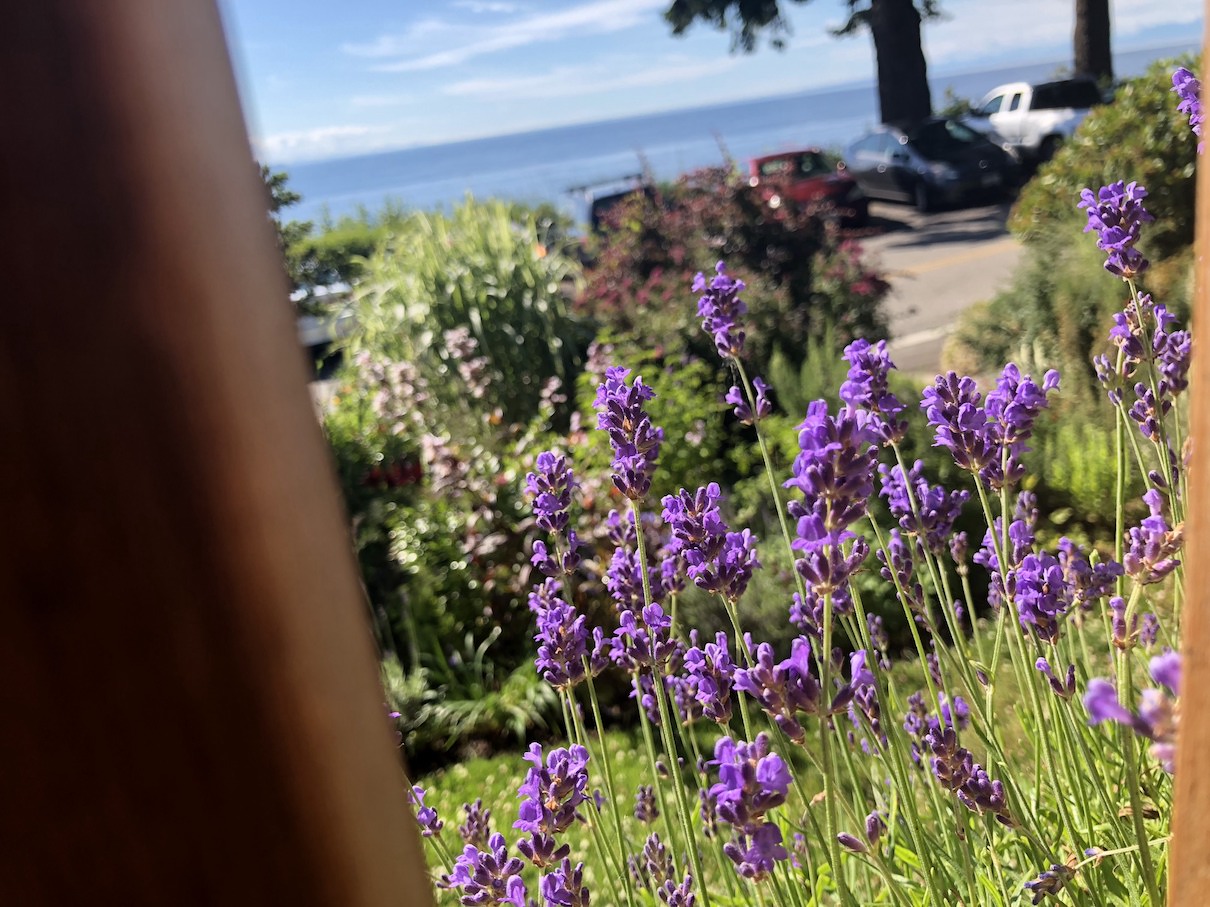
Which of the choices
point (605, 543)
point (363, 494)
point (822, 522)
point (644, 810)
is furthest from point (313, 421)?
point (363, 494)

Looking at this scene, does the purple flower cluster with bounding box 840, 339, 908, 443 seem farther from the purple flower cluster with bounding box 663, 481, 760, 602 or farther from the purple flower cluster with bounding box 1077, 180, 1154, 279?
the purple flower cluster with bounding box 1077, 180, 1154, 279

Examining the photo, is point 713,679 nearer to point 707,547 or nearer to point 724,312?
point 707,547

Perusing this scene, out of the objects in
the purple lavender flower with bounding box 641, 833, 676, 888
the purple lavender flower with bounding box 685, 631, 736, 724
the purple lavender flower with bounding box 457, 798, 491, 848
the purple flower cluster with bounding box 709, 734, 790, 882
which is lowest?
the purple lavender flower with bounding box 641, 833, 676, 888

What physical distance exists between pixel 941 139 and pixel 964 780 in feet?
50.6

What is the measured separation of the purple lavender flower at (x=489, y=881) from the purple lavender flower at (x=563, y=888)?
0.03 meters

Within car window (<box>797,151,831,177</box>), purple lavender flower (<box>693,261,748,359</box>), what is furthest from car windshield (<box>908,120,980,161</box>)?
purple lavender flower (<box>693,261,748,359</box>)

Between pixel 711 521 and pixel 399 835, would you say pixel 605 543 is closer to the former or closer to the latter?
pixel 711 521

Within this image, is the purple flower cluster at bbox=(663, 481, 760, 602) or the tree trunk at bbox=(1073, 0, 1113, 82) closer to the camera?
the purple flower cluster at bbox=(663, 481, 760, 602)

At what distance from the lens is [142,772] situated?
20.1 inches

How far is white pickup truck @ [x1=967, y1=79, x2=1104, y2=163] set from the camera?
14805 millimetres

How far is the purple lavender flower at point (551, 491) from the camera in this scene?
5.22ft

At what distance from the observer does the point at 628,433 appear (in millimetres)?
1518

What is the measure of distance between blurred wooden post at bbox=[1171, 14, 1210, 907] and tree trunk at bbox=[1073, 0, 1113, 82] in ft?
56.5

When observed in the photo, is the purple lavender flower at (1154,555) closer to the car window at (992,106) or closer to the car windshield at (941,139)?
the car windshield at (941,139)
